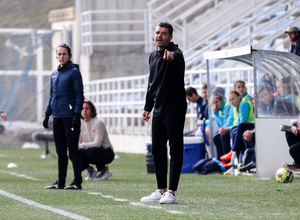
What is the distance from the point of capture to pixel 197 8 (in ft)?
99.8

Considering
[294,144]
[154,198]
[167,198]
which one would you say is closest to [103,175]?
[294,144]

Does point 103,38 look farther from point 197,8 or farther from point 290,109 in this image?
point 290,109

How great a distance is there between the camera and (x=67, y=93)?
38.3 feet

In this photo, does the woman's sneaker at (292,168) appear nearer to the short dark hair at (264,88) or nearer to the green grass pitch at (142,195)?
the green grass pitch at (142,195)

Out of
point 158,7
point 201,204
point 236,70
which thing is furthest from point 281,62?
point 158,7

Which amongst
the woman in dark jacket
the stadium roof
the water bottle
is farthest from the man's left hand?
the water bottle

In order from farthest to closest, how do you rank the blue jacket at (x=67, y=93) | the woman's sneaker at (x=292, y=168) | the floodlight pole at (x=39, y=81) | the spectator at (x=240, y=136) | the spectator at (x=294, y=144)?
1. the floodlight pole at (x=39, y=81)
2. the spectator at (x=240, y=136)
3. the woman's sneaker at (x=292, y=168)
4. the spectator at (x=294, y=144)
5. the blue jacket at (x=67, y=93)

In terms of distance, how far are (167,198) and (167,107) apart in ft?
3.16

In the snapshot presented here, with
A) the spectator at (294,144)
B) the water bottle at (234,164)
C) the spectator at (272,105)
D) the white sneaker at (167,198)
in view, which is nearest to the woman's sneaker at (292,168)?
the spectator at (294,144)

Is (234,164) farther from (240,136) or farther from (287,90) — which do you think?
(287,90)

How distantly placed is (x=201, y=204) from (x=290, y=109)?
4827 millimetres

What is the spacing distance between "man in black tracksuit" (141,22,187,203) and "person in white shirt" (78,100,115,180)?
4.41 metres

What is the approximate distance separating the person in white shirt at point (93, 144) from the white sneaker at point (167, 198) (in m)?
4.70

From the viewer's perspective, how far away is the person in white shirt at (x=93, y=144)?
1419 cm
